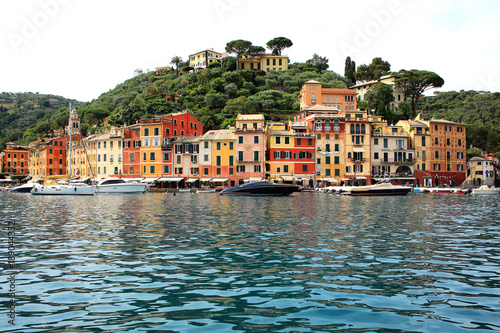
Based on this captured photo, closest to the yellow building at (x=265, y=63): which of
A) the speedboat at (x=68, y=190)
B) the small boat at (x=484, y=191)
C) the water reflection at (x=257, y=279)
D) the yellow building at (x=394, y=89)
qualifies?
the yellow building at (x=394, y=89)

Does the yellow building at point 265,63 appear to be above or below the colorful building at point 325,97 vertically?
above

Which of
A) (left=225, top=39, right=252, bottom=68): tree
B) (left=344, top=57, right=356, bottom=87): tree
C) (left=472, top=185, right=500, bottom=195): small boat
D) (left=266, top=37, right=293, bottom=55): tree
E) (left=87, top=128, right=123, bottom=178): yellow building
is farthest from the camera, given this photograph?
(left=266, top=37, right=293, bottom=55): tree

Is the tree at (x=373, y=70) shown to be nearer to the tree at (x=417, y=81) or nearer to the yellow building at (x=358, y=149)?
the tree at (x=417, y=81)

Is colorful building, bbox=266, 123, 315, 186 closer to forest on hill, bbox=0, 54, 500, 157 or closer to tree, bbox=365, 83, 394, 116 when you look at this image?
forest on hill, bbox=0, 54, 500, 157

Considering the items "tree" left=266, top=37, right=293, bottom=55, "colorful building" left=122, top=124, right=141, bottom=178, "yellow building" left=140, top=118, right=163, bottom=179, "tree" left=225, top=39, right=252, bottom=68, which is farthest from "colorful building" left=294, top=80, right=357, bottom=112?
"tree" left=266, top=37, right=293, bottom=55

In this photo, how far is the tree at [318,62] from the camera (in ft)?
443

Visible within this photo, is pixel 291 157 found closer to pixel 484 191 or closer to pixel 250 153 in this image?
pixel 250 153

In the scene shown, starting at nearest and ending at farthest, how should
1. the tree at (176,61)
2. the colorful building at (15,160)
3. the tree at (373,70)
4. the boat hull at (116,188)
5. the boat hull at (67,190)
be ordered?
the boat hull at (67,190)
the boat hull at (116,188)
the colorful building at (15,160)
the tree at (373,70)
the tree at (176,61)

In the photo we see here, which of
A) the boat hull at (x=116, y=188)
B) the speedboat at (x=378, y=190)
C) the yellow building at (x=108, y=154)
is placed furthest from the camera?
the yellow building at (x=108, y=154)

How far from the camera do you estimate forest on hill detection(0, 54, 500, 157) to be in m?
93.4

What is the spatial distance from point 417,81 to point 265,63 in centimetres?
5148

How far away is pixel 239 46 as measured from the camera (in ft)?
437

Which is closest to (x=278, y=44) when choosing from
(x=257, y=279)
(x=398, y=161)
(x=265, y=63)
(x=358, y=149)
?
(x=265, y=63)

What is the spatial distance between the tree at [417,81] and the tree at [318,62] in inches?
1618
